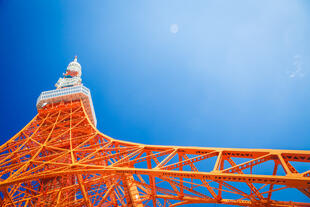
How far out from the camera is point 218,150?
25.0 ft

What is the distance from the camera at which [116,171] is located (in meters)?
7.34

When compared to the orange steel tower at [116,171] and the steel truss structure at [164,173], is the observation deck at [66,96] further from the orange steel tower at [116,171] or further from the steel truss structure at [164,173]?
the steel truss structure at [164,173]

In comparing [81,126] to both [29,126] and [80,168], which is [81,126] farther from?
[80,168]

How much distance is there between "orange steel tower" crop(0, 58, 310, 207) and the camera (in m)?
6.23

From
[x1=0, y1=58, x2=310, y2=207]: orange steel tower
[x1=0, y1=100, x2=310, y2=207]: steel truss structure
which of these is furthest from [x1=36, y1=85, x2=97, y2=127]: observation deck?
[x1=0, y1=100, x2=310, y2=207]: steel truss structure

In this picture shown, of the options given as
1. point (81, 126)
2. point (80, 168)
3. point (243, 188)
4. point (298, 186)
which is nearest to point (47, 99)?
point (81, 126)

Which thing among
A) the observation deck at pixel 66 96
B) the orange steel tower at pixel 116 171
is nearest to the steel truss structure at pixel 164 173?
the orange steel tower at pixel 116 171

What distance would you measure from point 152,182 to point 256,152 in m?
4.63

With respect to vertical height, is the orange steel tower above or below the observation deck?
below

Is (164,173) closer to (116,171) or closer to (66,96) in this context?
(116,171)

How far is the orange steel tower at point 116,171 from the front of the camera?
623cm

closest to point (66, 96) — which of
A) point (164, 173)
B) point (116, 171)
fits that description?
point (116, 171)

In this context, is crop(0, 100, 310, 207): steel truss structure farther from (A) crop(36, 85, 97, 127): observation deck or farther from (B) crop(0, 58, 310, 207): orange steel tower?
(A) crop(36, 85, 97, 127): observation deck

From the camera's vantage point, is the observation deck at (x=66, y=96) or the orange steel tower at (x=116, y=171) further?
the observation deck at (x=66, y=96)
